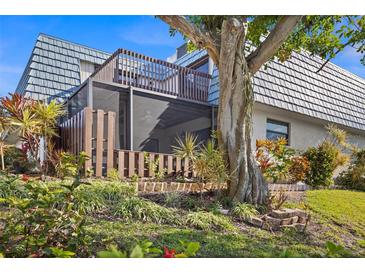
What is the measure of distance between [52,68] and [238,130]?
210 inches

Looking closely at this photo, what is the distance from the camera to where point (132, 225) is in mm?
2689

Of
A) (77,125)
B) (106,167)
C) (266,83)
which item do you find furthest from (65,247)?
(266,83)

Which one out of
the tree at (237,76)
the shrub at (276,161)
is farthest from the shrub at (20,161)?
the shrub at (276,161)

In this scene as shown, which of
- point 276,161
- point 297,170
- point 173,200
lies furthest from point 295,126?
point 173,200

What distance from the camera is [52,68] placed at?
24.1ft

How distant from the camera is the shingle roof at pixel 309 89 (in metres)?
7.43

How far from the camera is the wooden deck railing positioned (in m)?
6.46

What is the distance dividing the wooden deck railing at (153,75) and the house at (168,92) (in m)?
0.02

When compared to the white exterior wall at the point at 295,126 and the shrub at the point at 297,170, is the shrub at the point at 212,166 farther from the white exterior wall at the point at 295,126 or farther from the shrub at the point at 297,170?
the white exterior wall at the point at 295,126

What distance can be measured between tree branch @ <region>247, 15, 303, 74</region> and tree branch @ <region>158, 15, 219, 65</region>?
0.48m

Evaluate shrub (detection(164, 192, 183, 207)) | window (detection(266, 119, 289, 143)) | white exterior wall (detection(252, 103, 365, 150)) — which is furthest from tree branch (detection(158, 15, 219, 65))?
window (detection(266, 119, 289, 143))

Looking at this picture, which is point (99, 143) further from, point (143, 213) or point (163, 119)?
point (163, 119)

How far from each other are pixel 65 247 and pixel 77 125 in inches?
137
